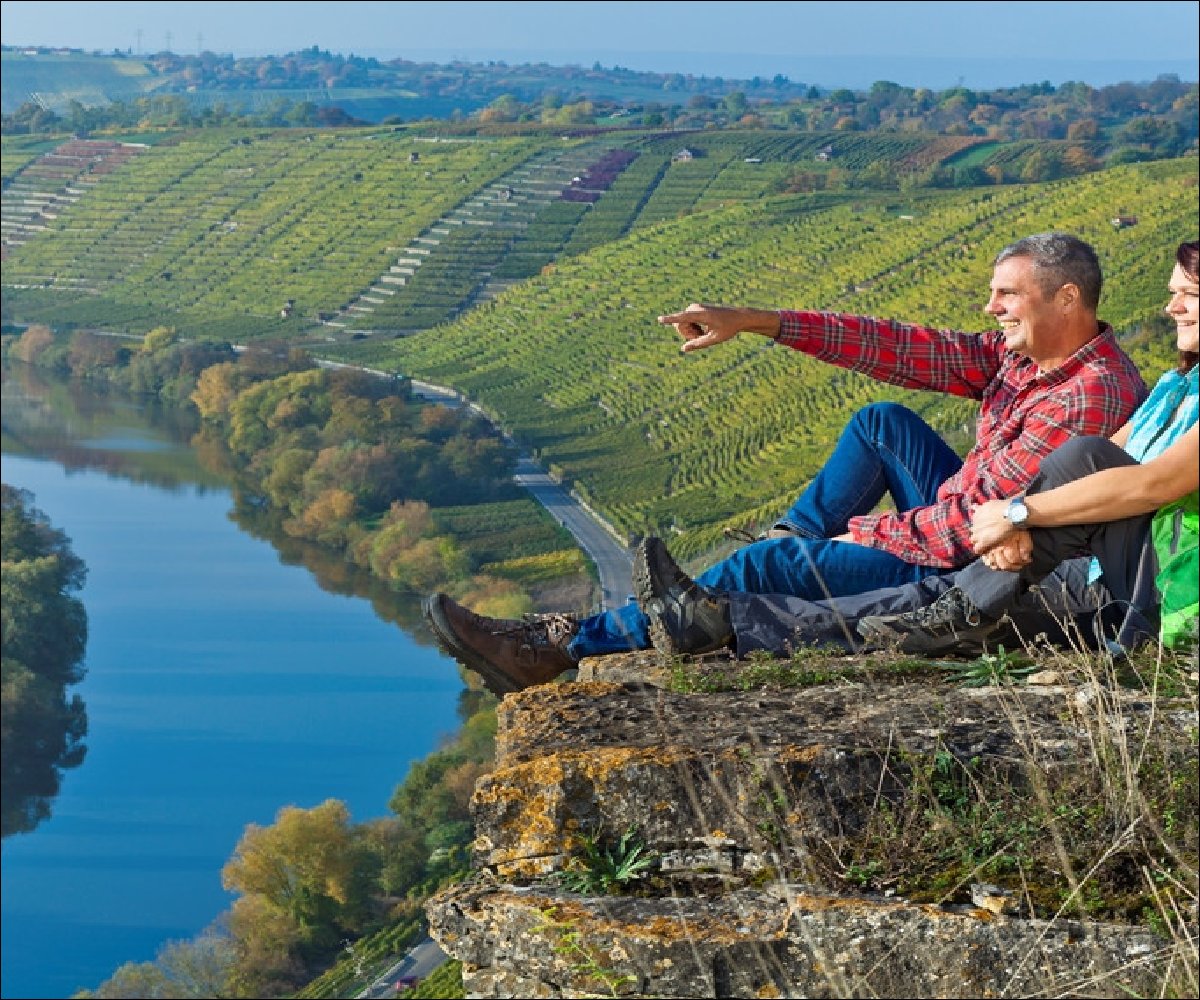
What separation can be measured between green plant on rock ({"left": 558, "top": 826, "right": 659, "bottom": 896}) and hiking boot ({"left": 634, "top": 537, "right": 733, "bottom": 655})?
1001 millimetres

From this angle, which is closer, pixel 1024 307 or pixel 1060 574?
pixel 1060 574

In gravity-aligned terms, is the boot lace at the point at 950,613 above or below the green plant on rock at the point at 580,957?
above

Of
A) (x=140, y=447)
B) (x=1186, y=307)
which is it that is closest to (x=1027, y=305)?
(x=1186, y=307)

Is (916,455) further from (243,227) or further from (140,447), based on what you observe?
(243,227)

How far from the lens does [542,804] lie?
9.93 feet

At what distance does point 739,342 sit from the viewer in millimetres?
53594

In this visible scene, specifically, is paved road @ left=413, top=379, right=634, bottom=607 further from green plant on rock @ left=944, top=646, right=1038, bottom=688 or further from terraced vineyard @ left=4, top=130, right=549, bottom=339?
green plant on rock @ left=944, top=646, right=1038, bottom=688

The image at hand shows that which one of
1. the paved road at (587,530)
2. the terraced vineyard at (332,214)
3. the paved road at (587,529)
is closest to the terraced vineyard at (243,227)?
the terraced vineyard at (332,214)

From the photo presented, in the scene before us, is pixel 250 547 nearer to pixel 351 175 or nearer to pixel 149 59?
pixel 351 175

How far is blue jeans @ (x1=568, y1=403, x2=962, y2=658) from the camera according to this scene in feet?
13.5

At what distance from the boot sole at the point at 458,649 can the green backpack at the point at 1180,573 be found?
149cm

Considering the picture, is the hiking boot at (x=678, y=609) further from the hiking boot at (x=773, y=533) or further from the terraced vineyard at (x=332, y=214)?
the terraced vineyard at (x=332, y=214)

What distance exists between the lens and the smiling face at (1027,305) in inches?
161

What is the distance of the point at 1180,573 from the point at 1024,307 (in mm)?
914
